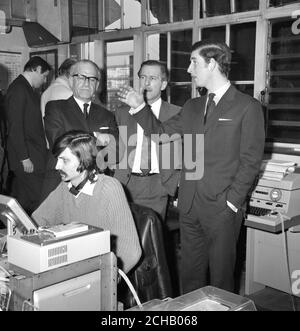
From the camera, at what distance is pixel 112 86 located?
4.91m

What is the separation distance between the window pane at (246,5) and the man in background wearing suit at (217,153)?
5.05ft

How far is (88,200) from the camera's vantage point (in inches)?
78.5

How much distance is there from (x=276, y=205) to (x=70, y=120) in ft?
4.69

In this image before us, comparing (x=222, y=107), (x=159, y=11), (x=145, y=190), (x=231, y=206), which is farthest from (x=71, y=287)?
(x=159, y=11)

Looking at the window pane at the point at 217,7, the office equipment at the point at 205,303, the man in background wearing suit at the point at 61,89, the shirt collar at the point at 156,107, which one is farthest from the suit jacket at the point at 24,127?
the office equipment at the point at 205,303

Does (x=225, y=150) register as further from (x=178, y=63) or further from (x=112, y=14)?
(x=112, y=14)

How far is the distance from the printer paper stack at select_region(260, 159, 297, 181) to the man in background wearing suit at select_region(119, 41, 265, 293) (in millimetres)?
617

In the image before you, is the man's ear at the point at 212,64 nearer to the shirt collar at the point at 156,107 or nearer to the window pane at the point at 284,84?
the shirt collar at the point at 156,107

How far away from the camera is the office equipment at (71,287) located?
4.25ft

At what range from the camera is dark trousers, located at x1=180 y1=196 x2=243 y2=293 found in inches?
91.6

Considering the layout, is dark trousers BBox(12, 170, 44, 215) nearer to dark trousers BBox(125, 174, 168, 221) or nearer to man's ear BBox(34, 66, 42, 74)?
man's ear BBox(34, 66, 42, 74)

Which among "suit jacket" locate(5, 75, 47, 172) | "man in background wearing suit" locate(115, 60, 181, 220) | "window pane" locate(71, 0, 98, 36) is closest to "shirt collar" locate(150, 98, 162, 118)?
"man in background wearing suit" locate(115, 60, 181, 220)

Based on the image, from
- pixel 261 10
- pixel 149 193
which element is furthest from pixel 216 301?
pixel 261 10
